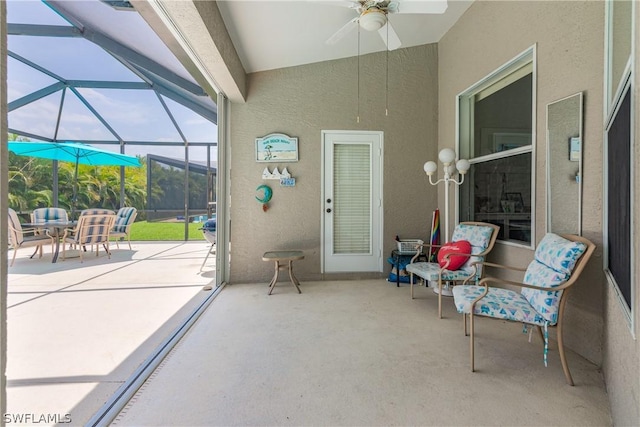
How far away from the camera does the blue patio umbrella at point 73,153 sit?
4645mm

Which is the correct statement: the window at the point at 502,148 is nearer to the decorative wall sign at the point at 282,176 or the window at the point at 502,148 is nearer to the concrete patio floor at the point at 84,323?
the decorative wall sign at the point at 282,176

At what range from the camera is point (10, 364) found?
6.50ft

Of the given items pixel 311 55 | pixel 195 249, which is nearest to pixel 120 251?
pixel 195 249

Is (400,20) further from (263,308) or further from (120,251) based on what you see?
(120,251)

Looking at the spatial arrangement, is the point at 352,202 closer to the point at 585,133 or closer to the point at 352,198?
the point at 352,198

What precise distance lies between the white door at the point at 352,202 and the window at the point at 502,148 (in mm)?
1159

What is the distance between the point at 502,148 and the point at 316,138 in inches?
90.3

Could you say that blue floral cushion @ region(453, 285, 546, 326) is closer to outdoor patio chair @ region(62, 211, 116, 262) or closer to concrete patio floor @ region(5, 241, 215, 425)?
concrete patio floor @ region(5, 241, 215, 425)

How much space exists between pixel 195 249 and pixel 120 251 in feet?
4.78

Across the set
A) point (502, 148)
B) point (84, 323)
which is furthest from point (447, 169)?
A: point (84, 323)

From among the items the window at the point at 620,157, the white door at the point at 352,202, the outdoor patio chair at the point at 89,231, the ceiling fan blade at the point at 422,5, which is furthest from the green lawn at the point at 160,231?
→ the window at the point at 620,157

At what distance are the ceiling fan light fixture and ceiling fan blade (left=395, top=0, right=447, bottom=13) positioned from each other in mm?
146

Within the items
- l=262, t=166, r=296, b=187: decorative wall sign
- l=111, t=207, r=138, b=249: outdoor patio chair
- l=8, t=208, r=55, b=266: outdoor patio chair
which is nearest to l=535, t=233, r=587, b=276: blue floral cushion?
l=262, t=166, r=296, b=187: decorative wall sign

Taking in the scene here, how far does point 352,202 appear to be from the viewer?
428cm
